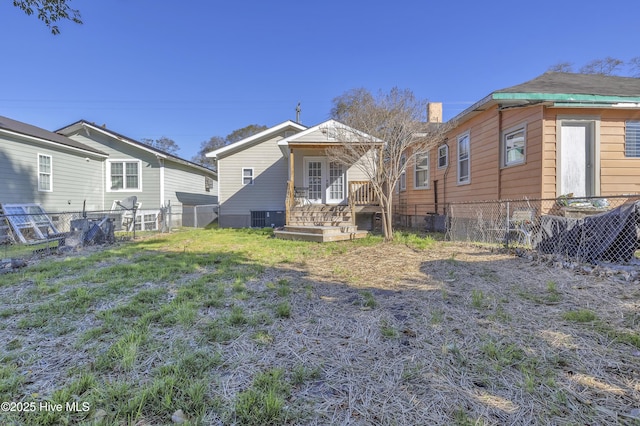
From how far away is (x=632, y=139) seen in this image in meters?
7.01

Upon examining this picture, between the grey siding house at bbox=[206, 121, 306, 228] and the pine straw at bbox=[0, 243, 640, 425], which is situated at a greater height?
the grey siding house at bbox=[206, 121, 306, 228]

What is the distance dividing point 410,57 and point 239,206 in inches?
458

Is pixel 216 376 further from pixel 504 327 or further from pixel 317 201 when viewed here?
pixel 317 201

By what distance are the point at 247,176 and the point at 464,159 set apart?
946 centimetres

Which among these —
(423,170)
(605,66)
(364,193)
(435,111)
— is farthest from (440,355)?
(605,66)

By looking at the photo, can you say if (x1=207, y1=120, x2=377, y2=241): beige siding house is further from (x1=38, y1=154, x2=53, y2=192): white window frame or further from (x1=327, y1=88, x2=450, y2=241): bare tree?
(x1=38, y1=154, x2=53, y2=192): white window frame

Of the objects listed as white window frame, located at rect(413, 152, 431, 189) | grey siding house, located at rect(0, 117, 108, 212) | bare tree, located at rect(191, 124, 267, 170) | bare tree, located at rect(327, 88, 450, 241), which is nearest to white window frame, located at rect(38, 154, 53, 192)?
grey siding house, located at rect(0, 117, 108, 212)

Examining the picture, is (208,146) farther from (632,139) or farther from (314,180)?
(632,139)

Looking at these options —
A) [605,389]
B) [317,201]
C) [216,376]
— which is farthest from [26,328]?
[317,201]

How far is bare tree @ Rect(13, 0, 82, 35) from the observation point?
18.4 feet

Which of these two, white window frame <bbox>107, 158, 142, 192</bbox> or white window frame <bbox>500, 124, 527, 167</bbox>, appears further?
white window frame <bbox>107, 158, 142, 192</bbox>

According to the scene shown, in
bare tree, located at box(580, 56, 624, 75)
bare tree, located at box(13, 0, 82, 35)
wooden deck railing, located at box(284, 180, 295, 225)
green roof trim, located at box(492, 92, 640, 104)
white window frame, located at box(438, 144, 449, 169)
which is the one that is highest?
bare tree, located at box(580, 56, 624, 75)

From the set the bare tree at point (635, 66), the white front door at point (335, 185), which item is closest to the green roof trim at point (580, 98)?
the white front door at point (335, 185)

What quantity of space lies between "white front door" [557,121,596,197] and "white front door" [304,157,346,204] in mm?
7534
